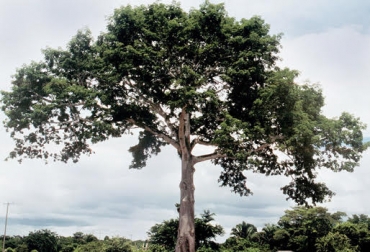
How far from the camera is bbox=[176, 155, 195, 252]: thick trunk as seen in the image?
2059 centimetres

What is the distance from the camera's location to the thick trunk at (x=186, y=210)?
67.6 feet

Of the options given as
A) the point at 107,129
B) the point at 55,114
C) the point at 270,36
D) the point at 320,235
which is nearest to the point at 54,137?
the point at 55,114

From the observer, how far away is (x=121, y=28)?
20797 millimetres

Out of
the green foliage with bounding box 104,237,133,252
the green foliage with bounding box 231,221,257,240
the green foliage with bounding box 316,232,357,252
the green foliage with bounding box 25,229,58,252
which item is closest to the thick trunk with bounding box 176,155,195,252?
the green foliage with bounding box 316,232,357,252

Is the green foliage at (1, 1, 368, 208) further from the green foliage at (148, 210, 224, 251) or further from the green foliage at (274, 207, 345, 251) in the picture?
the green foliage at (274, 207, 345, 251)

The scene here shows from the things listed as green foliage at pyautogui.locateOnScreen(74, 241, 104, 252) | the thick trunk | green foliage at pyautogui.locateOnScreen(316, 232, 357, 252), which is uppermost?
the thick trunk

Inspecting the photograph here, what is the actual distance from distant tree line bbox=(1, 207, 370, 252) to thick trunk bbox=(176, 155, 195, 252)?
814 centimetres

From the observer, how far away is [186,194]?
2148 centimetres

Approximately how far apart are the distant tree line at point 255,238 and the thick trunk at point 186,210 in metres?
→ 8.14

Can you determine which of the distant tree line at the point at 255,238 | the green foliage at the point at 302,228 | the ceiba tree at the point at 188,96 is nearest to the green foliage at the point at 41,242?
the distant tree line at the point at 255,238

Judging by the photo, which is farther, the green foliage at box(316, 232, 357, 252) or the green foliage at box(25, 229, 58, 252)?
the green foliage at box(25, 229, 58, 252)

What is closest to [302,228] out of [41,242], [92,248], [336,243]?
[336,243]

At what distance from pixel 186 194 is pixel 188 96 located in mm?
6110

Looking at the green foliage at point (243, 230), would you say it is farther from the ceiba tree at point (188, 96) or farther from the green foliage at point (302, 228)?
the ceiba tree at point (188, 96)
